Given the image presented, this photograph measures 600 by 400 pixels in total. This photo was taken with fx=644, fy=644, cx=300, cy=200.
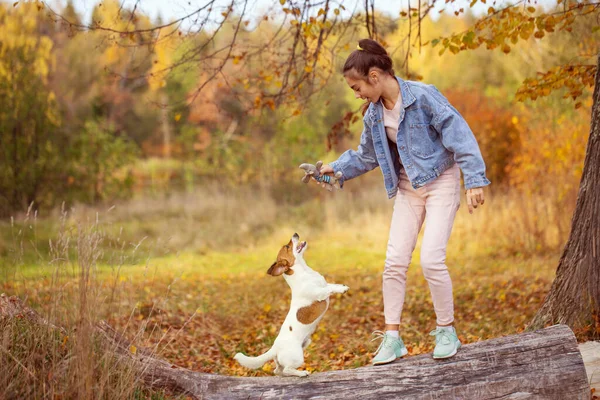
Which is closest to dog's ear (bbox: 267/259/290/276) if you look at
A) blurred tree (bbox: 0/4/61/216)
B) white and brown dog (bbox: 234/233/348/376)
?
white and brown dog (bbox: 234/233/348/376)

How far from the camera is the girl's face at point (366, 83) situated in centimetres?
340

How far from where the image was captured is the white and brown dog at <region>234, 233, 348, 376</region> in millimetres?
3322

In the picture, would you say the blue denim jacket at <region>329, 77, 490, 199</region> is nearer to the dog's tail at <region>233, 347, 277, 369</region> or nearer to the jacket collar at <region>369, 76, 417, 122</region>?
the jacket collar at <region>369, 76, 417, 122</region>

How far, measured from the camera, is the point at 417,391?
326 cm

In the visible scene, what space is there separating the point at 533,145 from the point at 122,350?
27.9 feet

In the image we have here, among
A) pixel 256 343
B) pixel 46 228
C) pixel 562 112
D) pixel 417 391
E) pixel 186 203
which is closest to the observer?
pixel 417 391

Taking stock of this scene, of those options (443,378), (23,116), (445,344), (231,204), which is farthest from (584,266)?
(23,116)

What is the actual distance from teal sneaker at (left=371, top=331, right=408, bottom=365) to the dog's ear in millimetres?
613

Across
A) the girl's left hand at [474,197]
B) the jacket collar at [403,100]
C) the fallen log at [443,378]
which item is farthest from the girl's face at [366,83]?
the fallen log at [443,378]

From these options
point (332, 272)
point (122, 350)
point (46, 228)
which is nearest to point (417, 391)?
point (122, 350)

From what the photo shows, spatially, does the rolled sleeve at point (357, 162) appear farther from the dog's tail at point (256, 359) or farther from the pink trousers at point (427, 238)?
the dog's tail at point (256, 359)

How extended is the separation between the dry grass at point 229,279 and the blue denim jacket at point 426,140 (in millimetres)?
1295

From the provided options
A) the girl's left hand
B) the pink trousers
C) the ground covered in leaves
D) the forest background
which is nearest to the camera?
the girl's left hand

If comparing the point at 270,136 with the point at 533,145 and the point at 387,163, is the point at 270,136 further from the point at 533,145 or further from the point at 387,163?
the point at 387,163
